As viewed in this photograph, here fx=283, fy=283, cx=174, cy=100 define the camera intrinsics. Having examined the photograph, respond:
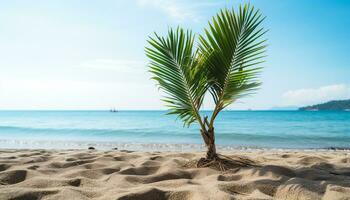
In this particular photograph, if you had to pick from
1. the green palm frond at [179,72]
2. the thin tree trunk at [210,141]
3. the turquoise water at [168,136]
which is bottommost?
the turquoise water at [168,136]

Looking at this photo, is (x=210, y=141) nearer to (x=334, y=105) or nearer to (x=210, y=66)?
(x=210, y=66)

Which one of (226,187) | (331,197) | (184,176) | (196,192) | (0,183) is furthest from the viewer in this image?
(184,176)

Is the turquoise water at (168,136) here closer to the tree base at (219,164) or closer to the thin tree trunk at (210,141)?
the thin tree trunk at (210,141)

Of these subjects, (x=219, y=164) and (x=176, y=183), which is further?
(x=219, y=164)

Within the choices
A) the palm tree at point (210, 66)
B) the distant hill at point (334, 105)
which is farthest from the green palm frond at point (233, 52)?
the distant hill at point (334, 105)

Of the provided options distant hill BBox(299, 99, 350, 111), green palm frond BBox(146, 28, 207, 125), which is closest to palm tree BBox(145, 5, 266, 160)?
green palm frond BBox(146, 28, 207, 125)

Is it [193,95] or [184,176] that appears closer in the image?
[184,176]

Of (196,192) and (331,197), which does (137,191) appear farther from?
(331,197)

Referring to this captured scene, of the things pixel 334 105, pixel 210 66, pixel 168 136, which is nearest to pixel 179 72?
pixel 210 66

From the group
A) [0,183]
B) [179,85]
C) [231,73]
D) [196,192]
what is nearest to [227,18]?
[231,73]

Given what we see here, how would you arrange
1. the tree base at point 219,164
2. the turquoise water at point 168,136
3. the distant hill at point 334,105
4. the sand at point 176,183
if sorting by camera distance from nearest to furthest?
the sand at point 176,183, the tree base at point 219,164, the turquoise water at point 168,136, the distant hill at point 334,105

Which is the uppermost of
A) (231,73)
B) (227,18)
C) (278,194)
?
(227,18)

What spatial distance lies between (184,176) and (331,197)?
119 cm

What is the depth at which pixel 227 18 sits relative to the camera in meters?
2.94
